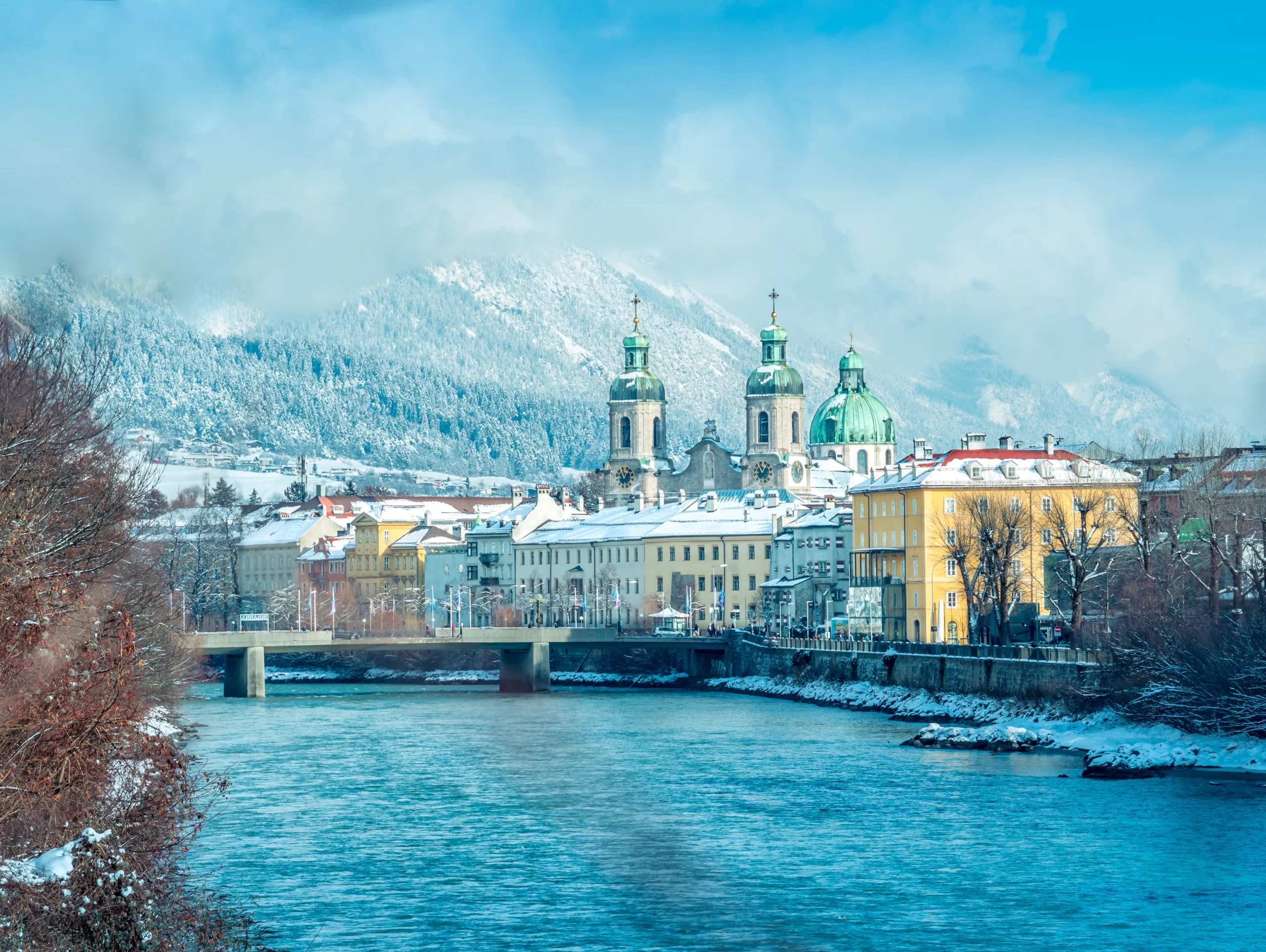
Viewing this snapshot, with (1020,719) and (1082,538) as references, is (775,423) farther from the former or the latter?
(1020,719)

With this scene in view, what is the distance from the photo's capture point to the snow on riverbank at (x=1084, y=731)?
5609 centimetres

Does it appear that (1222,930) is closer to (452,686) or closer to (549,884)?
(549,884)

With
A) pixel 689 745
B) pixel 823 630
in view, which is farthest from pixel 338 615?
pixel 689 745

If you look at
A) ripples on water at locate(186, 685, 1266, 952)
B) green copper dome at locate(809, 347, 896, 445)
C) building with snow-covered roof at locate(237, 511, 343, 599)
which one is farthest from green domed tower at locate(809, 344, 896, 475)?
ripples on water at locate(186, 685, 1266, 952)

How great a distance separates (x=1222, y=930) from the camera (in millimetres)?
35000

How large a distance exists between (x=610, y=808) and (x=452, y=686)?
2606 inches

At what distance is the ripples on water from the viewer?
35250 millimetres

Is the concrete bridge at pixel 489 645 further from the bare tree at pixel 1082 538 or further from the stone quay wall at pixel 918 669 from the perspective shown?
the bare tree at pixel 1082 538

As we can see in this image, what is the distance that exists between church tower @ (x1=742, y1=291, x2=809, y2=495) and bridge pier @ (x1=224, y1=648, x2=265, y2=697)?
79.1 meters

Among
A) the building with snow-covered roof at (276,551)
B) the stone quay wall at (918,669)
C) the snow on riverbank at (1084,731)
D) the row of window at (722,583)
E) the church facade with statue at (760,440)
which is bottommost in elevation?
the snow on riverbank at (1084,731)

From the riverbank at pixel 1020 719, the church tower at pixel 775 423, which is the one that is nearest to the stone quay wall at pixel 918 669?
the riverbank at pixel 1020 719

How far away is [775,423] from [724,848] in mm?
144931

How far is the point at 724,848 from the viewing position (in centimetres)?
4434

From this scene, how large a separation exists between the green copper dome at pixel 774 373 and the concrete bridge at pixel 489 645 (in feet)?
249
